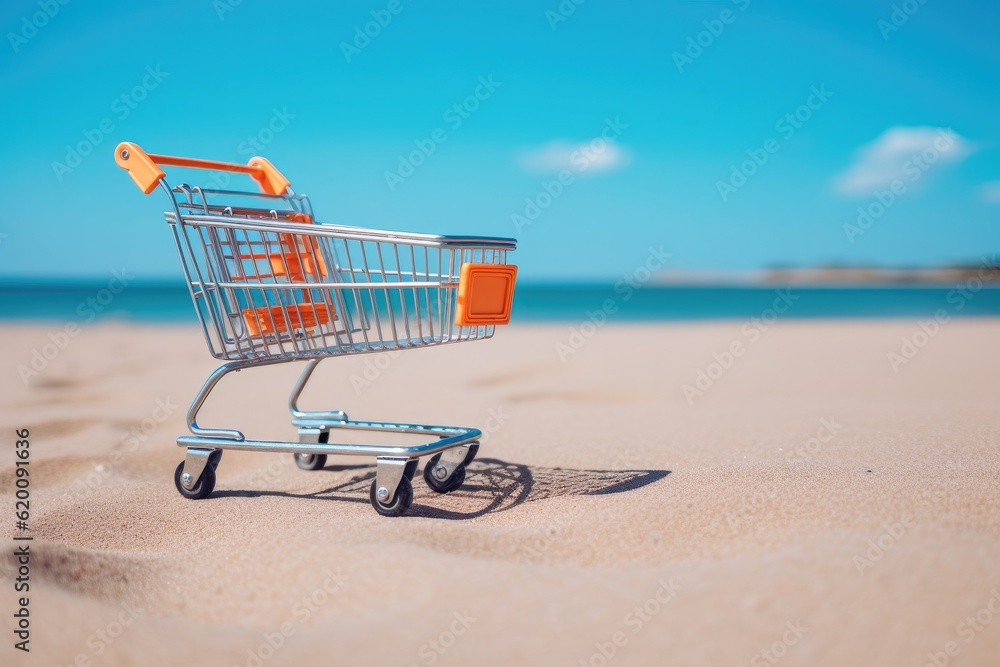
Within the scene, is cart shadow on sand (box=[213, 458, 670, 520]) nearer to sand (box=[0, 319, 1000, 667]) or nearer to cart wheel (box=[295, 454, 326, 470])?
sand (box=[0, 319, 1000, 667])

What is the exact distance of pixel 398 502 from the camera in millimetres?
3328

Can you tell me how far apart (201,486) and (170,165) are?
5.11ft

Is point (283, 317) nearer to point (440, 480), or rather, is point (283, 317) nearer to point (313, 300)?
point (313, 300)

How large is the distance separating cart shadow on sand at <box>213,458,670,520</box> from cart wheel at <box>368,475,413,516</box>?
0.29 ft

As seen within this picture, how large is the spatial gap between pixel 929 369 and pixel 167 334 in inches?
536

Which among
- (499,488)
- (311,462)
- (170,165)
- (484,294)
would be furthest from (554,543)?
(170,165)

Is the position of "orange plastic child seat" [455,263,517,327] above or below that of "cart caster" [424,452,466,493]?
above

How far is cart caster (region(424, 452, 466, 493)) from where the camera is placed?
12.7 ft

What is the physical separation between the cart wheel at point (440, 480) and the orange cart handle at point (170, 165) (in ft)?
5.57

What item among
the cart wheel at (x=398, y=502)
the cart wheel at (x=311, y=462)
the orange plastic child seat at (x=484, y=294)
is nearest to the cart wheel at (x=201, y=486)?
the cart wheel at (x=311, y=462)

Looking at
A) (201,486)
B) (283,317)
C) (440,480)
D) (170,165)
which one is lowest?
(201,486)

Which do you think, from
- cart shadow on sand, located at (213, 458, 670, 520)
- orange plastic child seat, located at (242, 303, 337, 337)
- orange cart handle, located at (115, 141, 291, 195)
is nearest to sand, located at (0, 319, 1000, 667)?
cart shadow on sand, located at (213, 458, 670, 520)

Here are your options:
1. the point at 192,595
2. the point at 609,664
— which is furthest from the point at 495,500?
the point at 609,664

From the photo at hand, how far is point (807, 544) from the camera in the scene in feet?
7.96
